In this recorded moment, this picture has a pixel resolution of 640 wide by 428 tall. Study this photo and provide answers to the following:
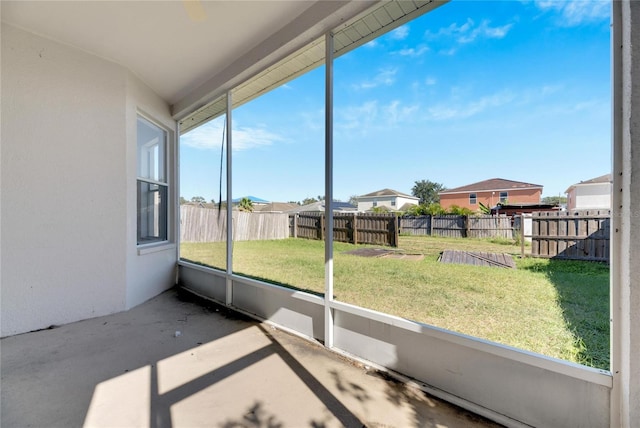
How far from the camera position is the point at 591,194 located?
57.4 inches

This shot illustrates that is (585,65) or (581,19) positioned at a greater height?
(581,19)

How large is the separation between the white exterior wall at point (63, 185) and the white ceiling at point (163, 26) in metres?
0.23

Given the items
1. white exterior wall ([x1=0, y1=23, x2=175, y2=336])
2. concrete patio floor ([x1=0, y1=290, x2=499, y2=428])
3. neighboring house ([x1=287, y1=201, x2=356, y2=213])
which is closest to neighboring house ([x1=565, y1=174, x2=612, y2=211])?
concrete patio floor ([x1=0, y1=290, x2=499, y2=428])

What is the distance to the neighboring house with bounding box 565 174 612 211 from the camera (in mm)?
1318

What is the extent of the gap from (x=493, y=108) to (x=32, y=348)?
3864 mm

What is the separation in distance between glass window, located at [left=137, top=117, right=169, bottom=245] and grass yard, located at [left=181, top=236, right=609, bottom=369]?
2.94 feet

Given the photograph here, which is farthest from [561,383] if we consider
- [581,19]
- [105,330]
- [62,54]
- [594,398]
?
[62,54]

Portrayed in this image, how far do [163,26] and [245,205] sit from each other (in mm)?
2324

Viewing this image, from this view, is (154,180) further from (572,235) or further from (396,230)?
(572,235)

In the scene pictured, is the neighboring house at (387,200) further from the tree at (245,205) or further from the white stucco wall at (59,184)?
the white stucco wall at (59,184)

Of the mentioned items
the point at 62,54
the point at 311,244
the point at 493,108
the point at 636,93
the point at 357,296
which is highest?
the point at 62,54

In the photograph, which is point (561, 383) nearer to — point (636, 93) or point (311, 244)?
point (636, 93)

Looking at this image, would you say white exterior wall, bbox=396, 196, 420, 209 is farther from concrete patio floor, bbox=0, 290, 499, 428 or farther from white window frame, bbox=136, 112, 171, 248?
white window frame, bbox=136, 112, 171, 248

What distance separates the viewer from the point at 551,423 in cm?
128
